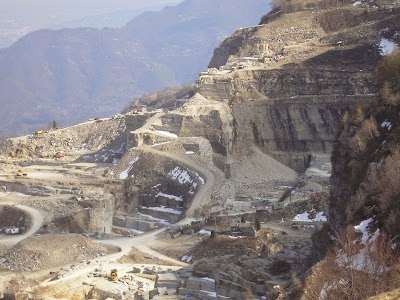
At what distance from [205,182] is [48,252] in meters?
17.5

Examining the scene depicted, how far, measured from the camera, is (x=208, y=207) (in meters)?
58.4

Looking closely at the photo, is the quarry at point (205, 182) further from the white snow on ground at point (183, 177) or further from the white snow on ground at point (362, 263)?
the white snow on ground at point (362, 263)

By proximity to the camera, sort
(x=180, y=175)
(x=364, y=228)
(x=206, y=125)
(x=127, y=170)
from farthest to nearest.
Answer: (x=206, y=125) < (x=127, y=170) < (x=180, y=175) < (x=364, y=228)

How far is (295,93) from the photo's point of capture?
244ft

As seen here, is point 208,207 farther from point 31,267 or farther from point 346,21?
point 346,21

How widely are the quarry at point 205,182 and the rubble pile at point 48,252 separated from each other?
0.11m

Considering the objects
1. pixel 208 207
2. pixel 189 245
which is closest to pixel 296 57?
pixel 208 207

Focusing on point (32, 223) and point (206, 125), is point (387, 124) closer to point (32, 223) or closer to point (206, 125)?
point (32, 223)

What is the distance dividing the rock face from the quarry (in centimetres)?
14

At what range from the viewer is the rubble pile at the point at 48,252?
47.9m

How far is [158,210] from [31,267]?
54.1 feet

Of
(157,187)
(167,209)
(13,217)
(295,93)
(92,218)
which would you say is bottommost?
(167,209)

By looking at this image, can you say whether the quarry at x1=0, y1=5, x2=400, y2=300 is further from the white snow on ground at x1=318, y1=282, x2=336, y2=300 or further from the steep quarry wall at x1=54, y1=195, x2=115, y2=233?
the white snow on ground at x1=318, y1=282, x2=336, y2=300

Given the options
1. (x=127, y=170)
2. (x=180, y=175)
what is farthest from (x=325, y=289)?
(x=127, y=170)
